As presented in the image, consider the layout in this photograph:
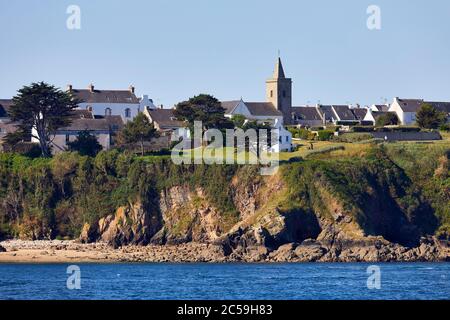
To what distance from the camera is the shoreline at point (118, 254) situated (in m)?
72.1

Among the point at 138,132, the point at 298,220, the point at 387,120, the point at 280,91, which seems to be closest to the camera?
the point at 298,220

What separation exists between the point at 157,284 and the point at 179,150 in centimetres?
3482

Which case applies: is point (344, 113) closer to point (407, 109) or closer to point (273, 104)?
point (407, 109)

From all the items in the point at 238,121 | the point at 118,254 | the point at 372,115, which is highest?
the point at 372,115

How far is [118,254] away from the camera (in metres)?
74.6

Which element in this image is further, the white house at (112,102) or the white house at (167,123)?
the white house at (112,102)

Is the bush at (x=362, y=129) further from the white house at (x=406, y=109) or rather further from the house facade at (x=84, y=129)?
the house facade at (x=84, y=129)

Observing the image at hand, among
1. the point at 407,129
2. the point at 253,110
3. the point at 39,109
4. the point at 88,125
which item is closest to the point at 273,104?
the point at 253,110

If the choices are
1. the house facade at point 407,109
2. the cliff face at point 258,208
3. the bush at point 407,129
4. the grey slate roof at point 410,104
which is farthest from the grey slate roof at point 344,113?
the cliff face at point 258,208

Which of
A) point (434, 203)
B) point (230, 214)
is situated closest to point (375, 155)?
point (434, 203)

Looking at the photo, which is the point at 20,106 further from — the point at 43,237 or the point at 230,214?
the point at 230,214

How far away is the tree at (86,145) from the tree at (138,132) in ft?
8.27

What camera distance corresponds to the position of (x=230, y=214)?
3073 inches

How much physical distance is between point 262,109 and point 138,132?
23405 millimetres
